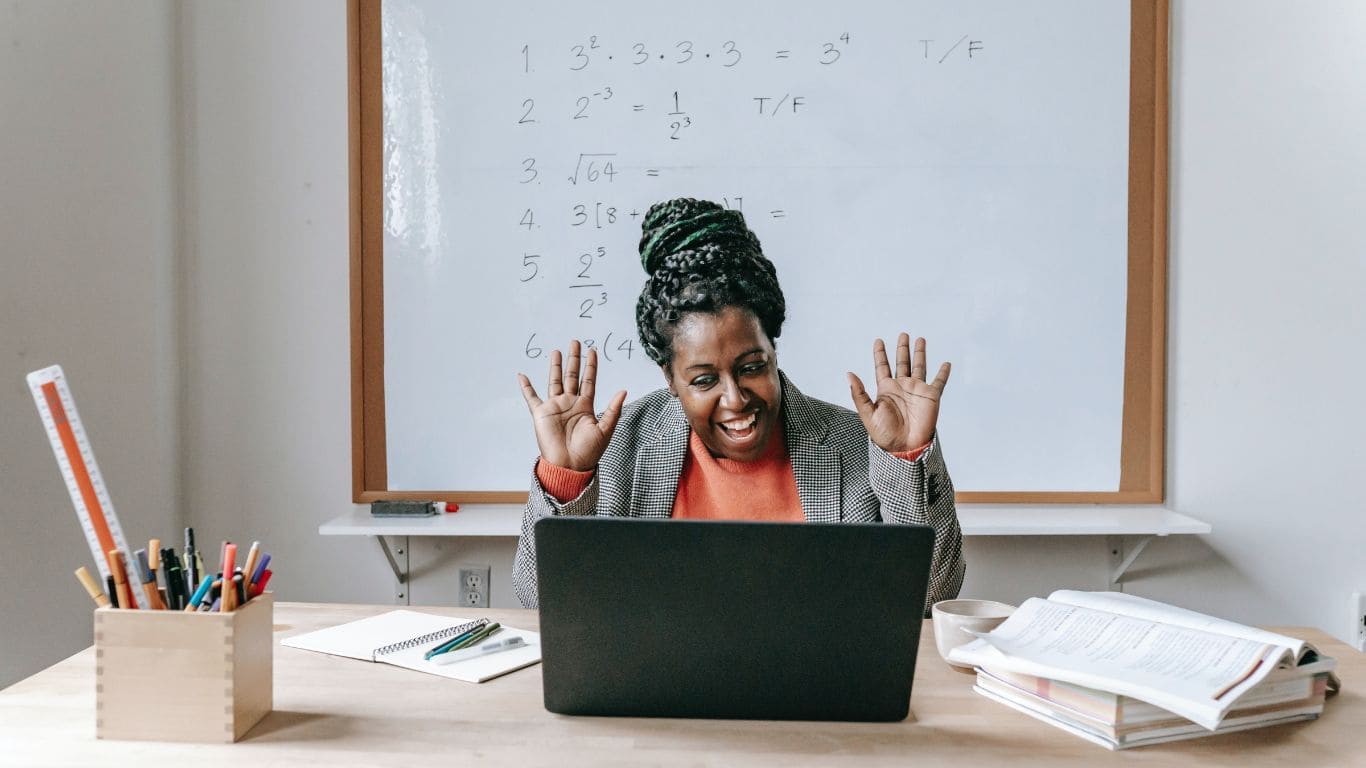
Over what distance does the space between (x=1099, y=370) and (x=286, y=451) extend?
73.8 inches

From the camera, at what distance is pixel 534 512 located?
154cm

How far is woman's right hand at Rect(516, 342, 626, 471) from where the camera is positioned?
5.05ft

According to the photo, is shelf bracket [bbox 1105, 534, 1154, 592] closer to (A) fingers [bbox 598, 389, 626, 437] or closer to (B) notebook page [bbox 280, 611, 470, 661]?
(A) fingers [bbox 598, 389, 626, 437]

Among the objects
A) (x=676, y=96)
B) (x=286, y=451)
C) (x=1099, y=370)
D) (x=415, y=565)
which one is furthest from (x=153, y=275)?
(x=1099, y=370)

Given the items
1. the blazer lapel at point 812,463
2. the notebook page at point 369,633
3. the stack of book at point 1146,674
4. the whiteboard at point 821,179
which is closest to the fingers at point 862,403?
the blazer lapel at point 812,463

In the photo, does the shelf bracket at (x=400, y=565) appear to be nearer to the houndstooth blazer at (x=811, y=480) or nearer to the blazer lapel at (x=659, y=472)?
the houndstooth blazer at (x=811, y=480)

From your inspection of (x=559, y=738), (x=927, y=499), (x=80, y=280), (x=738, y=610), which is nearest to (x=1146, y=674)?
(x=738, y=610)

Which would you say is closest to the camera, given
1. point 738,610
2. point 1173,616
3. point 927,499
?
point 738,610

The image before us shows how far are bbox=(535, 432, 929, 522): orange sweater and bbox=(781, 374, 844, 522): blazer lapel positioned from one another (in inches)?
1.5

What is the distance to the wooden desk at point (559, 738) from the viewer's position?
839 millimetres

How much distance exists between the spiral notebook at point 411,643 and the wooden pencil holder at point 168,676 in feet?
0.77

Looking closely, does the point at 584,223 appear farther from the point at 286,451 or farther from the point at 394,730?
the point at 394,730

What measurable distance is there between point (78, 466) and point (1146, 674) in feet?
3.07

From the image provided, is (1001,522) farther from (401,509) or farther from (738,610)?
(738,610)
